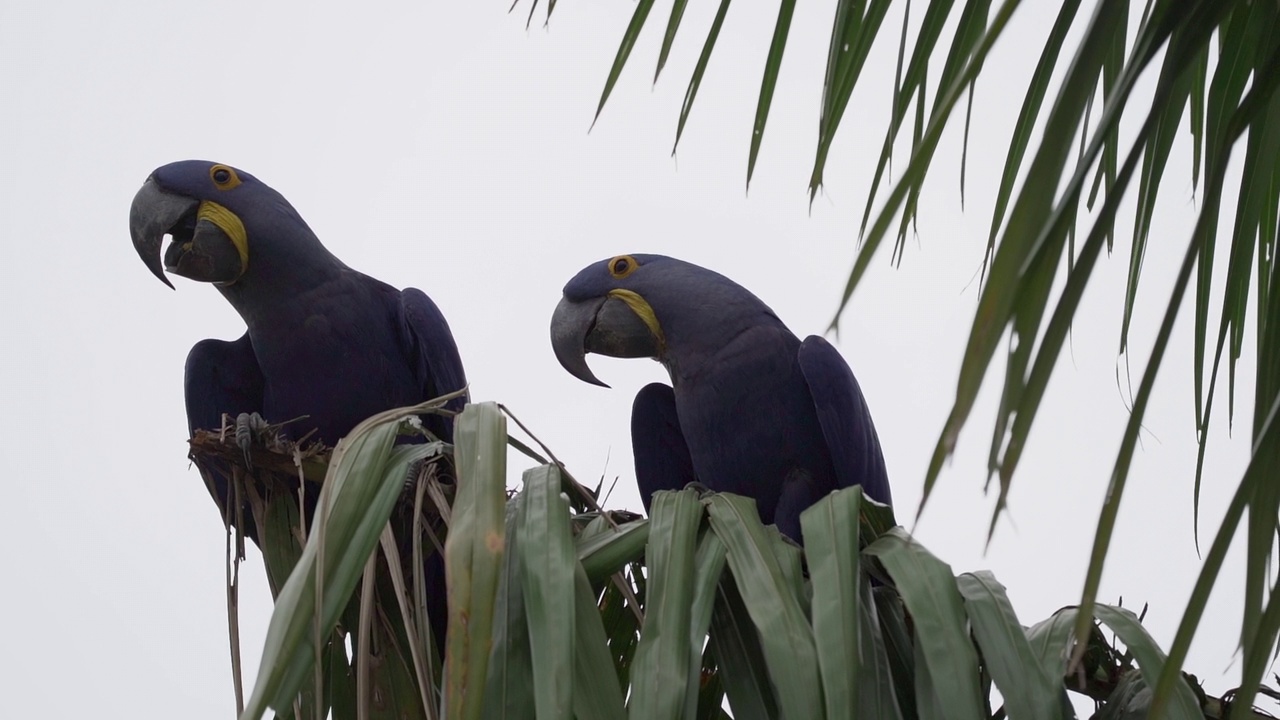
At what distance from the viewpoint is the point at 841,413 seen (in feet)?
10.8

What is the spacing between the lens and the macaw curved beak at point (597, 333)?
366 centimetres

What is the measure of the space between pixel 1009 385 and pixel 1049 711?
0.85 meters

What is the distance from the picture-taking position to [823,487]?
341cm

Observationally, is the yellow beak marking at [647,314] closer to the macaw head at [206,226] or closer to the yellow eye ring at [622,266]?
the yellow eye ring at [622,266]

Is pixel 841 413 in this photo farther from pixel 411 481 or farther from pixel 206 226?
pixel 206 226

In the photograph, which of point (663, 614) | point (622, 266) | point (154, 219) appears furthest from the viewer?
point (622, 266)

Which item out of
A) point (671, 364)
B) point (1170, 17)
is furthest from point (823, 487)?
point (1170, 17)

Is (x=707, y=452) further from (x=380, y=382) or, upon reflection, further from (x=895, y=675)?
(x=895, y=675)

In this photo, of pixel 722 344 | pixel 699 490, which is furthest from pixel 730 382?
pixel 699 490

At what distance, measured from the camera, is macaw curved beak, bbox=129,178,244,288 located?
3.41 meters

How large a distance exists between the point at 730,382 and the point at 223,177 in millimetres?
1556

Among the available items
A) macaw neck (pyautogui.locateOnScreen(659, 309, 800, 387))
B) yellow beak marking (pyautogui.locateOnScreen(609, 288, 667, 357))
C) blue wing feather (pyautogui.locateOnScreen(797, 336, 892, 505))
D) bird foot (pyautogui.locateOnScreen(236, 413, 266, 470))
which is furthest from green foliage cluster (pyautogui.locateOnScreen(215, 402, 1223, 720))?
yellow beak marking (pyautogui.locateOnScreen(609, 288, 667, 357))

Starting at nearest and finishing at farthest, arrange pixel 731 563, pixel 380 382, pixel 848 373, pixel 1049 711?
pixel 1049 711 → pixel 731 563 → pixel 848 373 → pixel 380 382

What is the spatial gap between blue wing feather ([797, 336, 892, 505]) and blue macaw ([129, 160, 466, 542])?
0.98m
